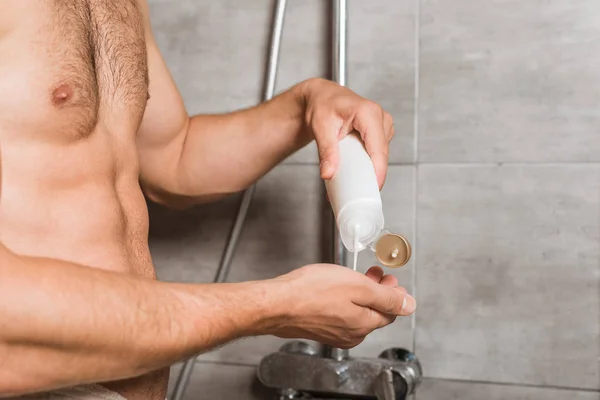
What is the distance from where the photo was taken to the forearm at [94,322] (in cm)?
57

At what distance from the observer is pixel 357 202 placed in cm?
71

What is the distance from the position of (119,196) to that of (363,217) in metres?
0.32

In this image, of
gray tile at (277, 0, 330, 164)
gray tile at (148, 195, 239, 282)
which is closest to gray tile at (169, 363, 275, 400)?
gray tile at (148, 195, 239, 282)

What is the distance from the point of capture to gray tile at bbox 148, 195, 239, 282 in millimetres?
1209

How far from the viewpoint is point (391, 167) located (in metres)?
1.12

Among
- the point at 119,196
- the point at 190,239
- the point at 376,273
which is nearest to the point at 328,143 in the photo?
the point at 376,273

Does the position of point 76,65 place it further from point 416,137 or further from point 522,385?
point 522,385

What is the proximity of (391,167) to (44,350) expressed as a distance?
670 mm

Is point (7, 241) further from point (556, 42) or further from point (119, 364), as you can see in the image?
point (556, 42)

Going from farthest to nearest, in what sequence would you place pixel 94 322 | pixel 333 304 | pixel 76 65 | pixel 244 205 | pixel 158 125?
pixel 244 205, pixel 158 125, pixel 76 65, pixel 333 304, pixel 94 322

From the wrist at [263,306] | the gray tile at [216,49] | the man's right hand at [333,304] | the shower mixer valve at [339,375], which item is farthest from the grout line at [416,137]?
the wrist at [263,306]

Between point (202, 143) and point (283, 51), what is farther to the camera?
point (283, 51)

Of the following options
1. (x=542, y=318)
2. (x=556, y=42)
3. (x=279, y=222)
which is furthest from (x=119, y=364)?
(x=556, y=42)

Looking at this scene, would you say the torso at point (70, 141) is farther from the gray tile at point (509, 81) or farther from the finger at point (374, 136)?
the gray tile at point (509, 81)
